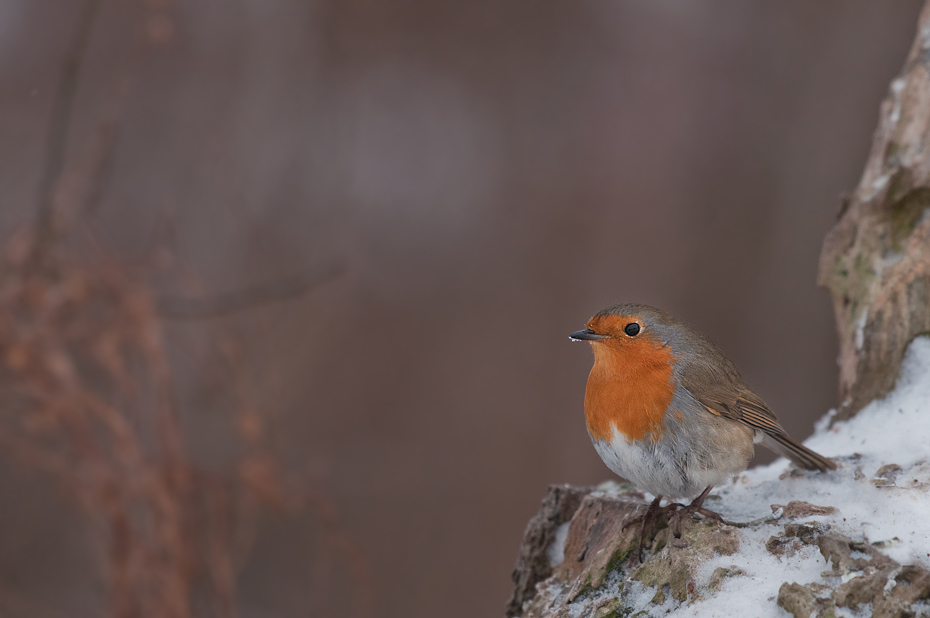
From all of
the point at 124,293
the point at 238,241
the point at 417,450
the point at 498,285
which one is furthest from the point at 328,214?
the point at 124,293

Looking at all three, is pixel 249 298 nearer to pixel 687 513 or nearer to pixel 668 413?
pixel 668 413

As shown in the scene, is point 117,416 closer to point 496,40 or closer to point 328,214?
point 328,214

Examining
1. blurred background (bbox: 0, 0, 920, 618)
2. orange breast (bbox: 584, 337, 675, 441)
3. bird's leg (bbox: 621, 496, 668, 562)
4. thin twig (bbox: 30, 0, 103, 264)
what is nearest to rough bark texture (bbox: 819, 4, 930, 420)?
orange breast (bbox: 584, 337, 675, 441)

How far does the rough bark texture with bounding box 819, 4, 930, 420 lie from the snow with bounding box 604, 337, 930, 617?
0.27 ft

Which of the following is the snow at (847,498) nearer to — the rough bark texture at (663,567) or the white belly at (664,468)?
the rough bark texture at (663,567)

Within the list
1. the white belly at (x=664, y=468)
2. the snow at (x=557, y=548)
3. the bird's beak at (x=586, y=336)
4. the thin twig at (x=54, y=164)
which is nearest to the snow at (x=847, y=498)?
the white belly at (x=664, y=468)

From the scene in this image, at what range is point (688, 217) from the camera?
6078mm

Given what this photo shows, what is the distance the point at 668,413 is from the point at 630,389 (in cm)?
11

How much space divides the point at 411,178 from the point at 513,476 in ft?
8.02

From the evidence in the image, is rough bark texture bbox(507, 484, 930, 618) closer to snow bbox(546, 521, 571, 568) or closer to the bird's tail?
snow bbox(546, 521, 571, 568)

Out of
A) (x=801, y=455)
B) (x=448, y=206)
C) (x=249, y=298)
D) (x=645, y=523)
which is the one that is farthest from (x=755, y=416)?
(x=448, y=206)

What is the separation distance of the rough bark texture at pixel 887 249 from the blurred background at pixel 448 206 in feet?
10.4

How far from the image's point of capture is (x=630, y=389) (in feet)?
6.93

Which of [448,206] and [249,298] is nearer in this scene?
[249,298]
